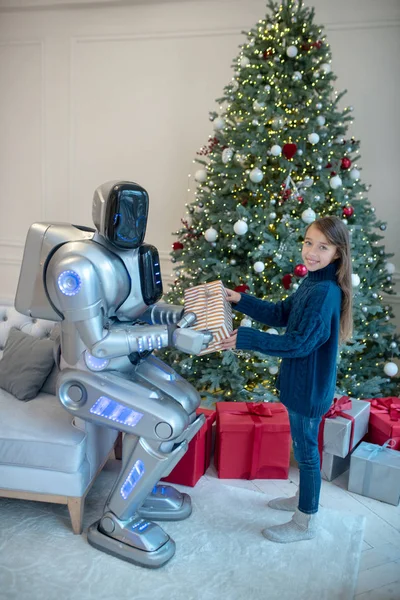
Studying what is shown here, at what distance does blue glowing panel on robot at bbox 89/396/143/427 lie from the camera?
2.31 metres

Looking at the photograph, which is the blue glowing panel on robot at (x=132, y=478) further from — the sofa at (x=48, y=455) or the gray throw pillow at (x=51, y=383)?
the gray throw pillow at (x=51, y=383)

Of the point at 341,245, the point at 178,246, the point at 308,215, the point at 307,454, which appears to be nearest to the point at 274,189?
the point at 308,215

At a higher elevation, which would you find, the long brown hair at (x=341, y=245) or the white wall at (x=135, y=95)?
the white wall at (x=135, y=95)

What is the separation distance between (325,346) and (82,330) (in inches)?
41.0

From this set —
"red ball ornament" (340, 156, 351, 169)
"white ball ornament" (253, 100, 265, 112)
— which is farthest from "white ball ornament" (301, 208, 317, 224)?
"white ball ornament" (253, 100, 265, 112)

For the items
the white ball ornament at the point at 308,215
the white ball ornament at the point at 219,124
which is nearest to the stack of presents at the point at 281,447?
the white ball ornament at the point at 308,215

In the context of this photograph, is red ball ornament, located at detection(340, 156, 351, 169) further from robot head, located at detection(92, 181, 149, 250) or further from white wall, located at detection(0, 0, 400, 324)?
robot head, located at detection(92, 181, 149, 250)

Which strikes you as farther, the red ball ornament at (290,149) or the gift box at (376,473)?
the red ball ornament at (290,149)

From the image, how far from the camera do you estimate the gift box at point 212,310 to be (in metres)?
2.32

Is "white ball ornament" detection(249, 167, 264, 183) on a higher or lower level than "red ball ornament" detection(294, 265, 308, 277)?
higher

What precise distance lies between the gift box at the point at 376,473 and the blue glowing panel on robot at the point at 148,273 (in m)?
1.51

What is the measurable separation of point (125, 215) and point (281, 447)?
168cm

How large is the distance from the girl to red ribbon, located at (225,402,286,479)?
520 millimetres

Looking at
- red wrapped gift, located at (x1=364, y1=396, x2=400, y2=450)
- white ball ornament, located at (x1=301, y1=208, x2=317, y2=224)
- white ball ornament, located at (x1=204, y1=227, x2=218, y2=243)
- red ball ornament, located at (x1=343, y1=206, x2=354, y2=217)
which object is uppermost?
red ball ornament, located at (x1=343, y1=206, x2=354, y2=217)
